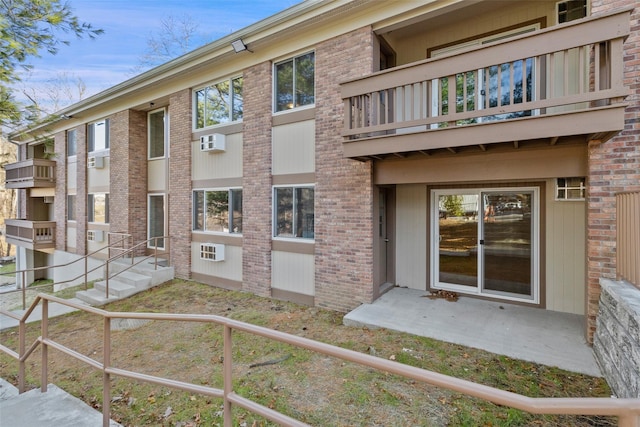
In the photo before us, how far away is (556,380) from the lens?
12.5 ft

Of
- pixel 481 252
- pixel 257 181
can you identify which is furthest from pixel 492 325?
pixel 257 181

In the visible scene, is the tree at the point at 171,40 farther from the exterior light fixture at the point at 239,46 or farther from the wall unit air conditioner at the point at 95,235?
the exterior light fixture at the point at 239,46

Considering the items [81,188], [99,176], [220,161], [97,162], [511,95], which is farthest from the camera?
[81,188]

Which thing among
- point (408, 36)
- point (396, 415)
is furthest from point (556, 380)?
point (408, 36)

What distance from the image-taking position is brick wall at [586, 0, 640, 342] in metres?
4.29

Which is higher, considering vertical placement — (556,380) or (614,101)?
(614,101)

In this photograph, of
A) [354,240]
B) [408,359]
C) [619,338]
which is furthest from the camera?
[354,240]

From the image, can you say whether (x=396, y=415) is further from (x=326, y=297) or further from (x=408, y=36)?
(x=408, y=36)

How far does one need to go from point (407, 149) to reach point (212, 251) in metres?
6.04

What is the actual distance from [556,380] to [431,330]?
169 cm

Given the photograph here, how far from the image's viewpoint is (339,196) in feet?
22.0

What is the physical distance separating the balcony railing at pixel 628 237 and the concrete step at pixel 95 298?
414 inches

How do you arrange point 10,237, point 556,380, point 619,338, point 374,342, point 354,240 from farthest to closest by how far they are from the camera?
point 10,237 → point 354,240 → point 374,342 → point 556,380 → point 619,338

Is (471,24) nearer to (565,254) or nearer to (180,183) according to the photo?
(565,254)
